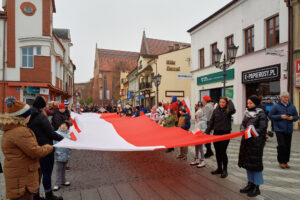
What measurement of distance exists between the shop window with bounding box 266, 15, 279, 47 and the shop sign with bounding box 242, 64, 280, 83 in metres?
1.74

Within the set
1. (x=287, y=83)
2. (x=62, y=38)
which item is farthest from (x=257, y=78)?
(x=62, y=38)

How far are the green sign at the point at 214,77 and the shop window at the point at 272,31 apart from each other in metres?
3.74

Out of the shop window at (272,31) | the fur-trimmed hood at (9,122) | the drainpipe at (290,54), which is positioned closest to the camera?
the fur-trimmed hood at (9,122)

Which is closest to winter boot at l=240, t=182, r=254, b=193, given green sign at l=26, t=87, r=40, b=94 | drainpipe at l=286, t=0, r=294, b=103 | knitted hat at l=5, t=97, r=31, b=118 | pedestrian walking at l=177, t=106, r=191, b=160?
pedestrian walking at l=177, t=106, r=191, b=160

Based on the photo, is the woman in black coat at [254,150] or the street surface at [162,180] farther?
the street surface at [162,180]

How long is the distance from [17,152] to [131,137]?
3.10 m

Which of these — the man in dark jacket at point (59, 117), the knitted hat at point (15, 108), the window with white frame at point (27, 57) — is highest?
the window with white frame at point (27, 57)

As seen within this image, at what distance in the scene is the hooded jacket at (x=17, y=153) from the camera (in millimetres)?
2572

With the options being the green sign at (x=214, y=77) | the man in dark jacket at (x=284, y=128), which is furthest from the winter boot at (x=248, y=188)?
the green sign at (x=214, y=77)

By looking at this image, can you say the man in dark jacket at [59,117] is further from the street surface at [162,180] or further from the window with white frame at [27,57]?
the window with white frame at [27,57]

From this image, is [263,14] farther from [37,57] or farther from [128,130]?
[37,57]

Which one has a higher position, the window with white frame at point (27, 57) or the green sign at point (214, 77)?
the window with white frame at point (27, 57)

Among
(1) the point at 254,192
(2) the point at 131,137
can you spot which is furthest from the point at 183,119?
(1) the point at 254,192

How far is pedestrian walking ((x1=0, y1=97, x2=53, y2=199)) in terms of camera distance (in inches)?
101
